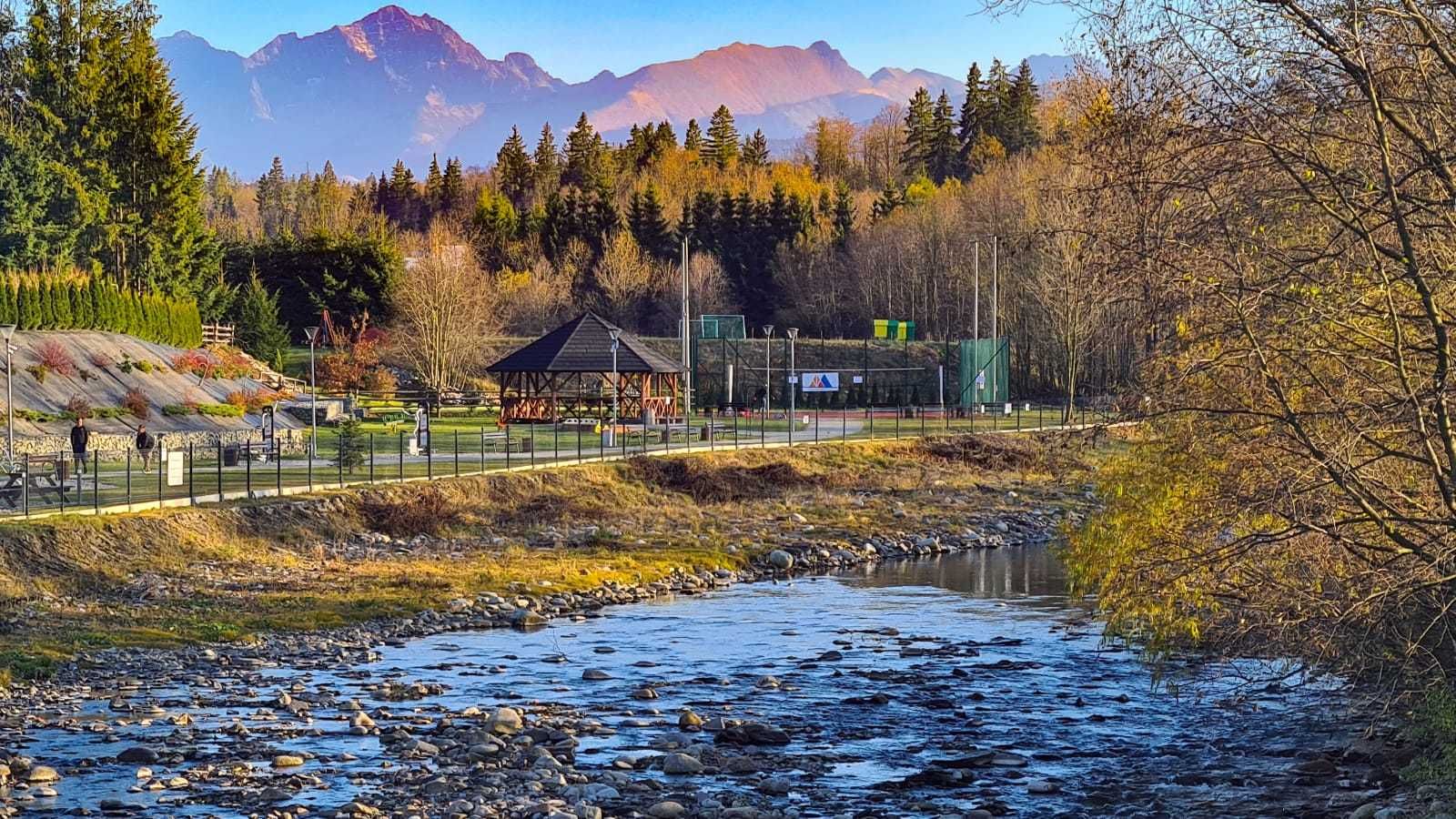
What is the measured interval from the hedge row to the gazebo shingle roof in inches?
609

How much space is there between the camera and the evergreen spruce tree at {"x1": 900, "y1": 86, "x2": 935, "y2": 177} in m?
121

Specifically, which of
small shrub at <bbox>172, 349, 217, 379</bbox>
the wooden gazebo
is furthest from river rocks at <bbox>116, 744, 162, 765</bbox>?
small shrub at <bbox>172, 349, 217, 379</bbox>

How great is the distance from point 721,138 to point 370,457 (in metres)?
102

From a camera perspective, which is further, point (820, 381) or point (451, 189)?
point (451, 189)

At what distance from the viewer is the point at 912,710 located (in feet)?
61.8

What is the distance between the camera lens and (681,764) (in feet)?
52.0

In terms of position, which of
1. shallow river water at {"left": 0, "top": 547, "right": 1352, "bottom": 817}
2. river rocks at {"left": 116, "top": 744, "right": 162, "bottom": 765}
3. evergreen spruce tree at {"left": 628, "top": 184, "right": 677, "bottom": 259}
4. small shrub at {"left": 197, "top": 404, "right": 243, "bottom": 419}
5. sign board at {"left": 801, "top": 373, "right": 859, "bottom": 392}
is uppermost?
evergreen spruce tree at {"left": 628, "top": 184, "right": 677, "bottom": 259}

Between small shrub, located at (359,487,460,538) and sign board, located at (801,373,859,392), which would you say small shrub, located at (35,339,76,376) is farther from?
sign board, located at (801,373,859,392)

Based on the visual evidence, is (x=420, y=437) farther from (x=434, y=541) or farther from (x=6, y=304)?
(x=6, y=304)

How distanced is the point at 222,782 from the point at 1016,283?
68.2 meters

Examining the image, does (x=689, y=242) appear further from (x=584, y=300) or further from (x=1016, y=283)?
(x=1016, y=283)

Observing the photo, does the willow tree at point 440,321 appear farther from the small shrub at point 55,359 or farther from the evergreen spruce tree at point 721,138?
the evergreen spruce tree at point 721,138

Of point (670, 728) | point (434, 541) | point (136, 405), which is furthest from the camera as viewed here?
point (136, 405)

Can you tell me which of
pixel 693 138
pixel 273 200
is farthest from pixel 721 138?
pixel 273 200
